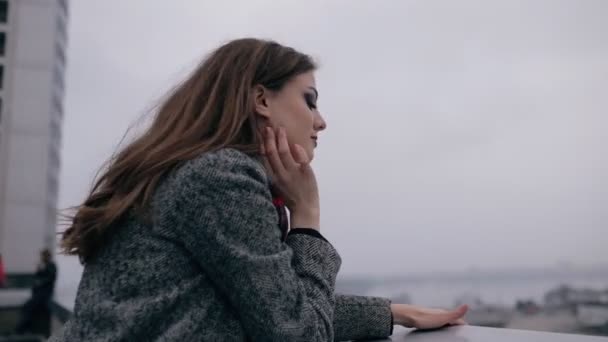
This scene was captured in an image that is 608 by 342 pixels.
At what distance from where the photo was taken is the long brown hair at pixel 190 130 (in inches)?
34.8

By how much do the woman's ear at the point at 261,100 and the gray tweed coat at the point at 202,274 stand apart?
0.22 meters

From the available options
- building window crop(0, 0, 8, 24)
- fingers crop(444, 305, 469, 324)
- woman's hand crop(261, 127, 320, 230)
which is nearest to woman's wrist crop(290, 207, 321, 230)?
woman's hand crop(261, 127, 320, 230)

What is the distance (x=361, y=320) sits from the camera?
1.16 m

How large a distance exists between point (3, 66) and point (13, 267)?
6400 millimetres

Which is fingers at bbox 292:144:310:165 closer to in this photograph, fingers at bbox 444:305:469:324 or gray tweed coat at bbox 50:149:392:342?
gray tweed coat at bbox 50:149:392:342

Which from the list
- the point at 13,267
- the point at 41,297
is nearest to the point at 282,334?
the point at 41,297

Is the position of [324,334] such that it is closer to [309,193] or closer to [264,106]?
[309,193]

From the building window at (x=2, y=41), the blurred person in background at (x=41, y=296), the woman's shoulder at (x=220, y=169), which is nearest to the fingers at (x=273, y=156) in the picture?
the woman's shoulder at (x=220, y=169)

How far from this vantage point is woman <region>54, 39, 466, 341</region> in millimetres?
807

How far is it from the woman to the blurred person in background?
6.07 meters

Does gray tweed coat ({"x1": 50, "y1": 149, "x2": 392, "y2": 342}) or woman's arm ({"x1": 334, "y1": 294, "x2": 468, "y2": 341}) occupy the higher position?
gray tweed coat ({"x1": 50, "y1": 149, "x2": 392, "y2": 342})

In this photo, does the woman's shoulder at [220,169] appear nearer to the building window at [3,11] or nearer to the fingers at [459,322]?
the fingers at [459,322]

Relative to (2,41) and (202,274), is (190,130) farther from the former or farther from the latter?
(2,41)

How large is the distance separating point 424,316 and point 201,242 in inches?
23.8
